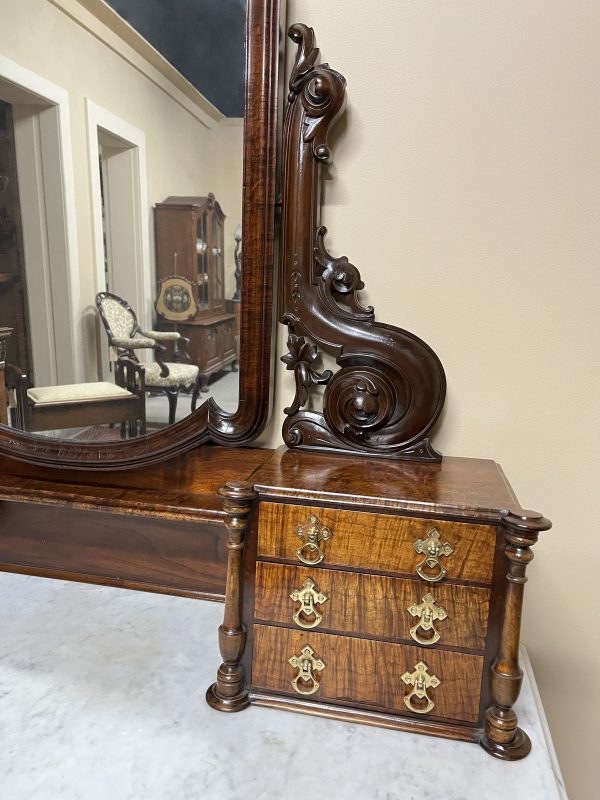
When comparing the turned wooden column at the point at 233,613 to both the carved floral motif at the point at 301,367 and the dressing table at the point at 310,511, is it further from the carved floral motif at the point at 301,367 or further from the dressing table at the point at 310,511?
the carved floral motif at the point at 301,367

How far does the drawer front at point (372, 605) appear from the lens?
0.82 m

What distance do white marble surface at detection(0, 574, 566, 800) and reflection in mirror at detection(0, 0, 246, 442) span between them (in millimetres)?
396

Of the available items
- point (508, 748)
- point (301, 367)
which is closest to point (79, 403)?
point (301, 367)

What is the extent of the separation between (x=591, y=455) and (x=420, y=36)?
2.50 ft

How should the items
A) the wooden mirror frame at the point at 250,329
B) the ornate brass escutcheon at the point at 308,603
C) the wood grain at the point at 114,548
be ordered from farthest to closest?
1. the wood grain at the point at 114,548
2. the wooden mirror frame at the point at 250,329
3. the ornate brass escutcheon at the point at 308,603

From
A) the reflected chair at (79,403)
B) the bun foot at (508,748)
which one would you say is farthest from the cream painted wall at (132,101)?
the bun foot at (508,748)

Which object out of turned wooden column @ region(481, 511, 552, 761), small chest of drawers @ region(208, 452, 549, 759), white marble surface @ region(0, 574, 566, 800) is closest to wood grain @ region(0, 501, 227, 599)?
white marble surface @ region(0, 574, 566, 800)

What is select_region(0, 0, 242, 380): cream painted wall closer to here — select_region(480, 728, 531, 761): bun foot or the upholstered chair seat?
the upholstered chair seat

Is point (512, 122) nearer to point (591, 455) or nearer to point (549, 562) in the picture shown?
point (591, 455)

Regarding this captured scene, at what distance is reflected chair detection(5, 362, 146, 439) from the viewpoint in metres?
1.09

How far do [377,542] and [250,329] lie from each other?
0.43m

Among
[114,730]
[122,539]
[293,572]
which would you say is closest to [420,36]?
[293,572]

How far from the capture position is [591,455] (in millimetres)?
1040

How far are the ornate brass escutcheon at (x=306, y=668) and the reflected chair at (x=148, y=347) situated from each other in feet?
1.49
